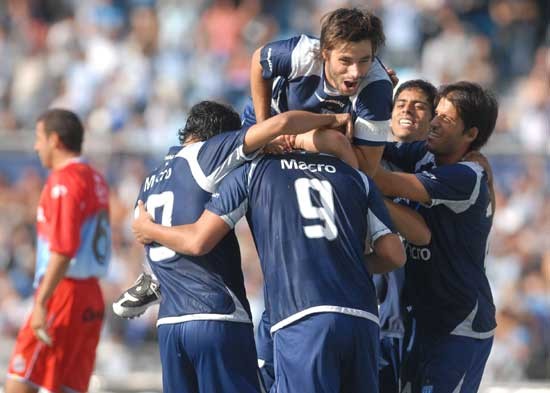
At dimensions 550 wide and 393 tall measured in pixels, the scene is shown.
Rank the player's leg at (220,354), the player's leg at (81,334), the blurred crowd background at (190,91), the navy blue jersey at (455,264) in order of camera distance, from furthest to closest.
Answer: the blurred crowd background at (190,91) → the player's leg at (81,334) → the navy blue jersey at (455,264) → the player's leg at (220,354)

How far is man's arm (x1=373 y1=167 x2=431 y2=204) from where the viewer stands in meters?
6.75

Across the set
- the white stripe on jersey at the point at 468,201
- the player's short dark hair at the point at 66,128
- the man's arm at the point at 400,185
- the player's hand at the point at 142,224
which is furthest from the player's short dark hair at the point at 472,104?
the player's short dark hair at the point at 66,128

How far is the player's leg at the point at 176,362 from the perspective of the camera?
21.8 feet

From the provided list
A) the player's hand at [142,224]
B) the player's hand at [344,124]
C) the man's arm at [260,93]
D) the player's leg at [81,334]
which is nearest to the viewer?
the player's hand at [344,124]

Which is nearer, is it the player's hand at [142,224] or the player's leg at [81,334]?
the player's hand at [142,224]

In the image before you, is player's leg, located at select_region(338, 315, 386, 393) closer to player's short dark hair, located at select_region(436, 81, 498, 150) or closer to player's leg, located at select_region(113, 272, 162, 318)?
player's leg, located at select_region(113, 272, 162, 318)

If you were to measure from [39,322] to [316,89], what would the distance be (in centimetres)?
327

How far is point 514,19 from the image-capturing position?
16250mm

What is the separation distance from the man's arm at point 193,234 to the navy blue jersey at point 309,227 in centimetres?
6

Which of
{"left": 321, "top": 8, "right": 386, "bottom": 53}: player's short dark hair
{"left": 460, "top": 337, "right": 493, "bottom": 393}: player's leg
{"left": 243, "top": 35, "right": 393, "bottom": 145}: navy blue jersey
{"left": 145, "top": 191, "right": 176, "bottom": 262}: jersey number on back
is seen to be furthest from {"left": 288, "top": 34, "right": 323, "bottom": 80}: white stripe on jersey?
{"left": 460, "top": 337, "right": 493, "bottom": 393}: player's leg

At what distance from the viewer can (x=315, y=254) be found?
19.9 feet

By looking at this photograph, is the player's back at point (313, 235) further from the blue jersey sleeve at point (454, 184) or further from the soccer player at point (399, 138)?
the soccer player at point (399, 138)

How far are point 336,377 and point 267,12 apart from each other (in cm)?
1145

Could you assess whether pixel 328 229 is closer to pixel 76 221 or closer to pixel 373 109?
pixel 373 109
